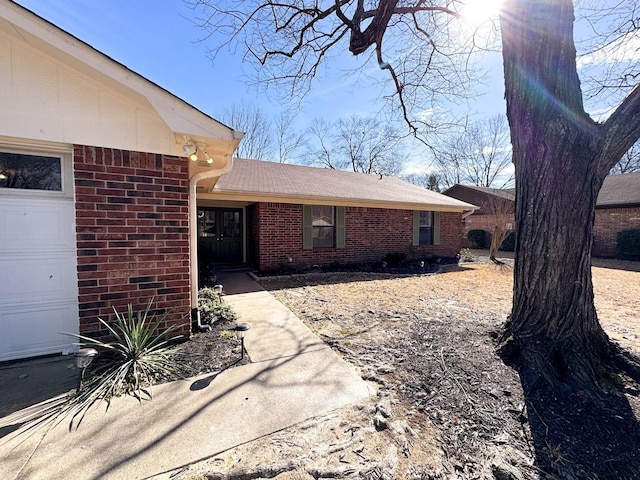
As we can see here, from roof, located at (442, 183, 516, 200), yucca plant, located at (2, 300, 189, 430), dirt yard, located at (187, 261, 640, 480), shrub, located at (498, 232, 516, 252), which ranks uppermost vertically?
roof, located at (442, 183, 516, 200)

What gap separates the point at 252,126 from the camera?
23.2 m

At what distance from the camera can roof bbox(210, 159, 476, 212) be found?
8391 millimetres

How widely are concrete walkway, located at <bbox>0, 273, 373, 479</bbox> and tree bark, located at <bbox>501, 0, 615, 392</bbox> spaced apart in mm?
2087

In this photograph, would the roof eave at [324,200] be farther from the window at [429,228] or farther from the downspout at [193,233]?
the downspout at [193,233]

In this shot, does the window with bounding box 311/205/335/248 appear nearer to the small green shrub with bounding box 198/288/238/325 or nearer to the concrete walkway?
the small green shrub with bounding box 198/288/238/325

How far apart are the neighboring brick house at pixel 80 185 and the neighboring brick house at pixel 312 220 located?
4.36 metres

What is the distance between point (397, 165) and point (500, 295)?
21525 millimetres

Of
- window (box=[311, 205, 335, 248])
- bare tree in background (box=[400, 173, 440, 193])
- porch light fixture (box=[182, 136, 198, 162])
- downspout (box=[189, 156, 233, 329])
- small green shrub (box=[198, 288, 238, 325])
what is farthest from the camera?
bare tree in background (box=[400, 173, 440, 193])

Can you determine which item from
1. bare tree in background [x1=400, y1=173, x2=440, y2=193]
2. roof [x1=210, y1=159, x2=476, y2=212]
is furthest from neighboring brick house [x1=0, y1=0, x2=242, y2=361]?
bare tree in background [x1=400, y1=173, x2=440, y2=193]

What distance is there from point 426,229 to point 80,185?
11.7 metres

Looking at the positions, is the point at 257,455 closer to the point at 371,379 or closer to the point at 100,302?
the point at 371,379

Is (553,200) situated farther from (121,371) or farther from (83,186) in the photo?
(83,186)

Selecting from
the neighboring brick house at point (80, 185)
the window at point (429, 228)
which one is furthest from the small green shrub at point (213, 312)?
the window at point (429, 228)

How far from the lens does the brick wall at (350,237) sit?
8969 millimetres
